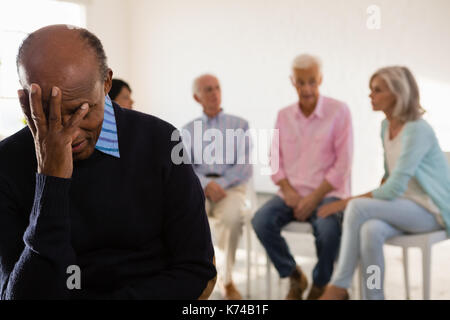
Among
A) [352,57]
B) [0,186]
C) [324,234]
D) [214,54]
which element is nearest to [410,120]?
[324,234]

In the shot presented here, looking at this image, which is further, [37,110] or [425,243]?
[425,243]

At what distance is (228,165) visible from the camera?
2277mm

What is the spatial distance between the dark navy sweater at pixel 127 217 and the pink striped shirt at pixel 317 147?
140 centimetres

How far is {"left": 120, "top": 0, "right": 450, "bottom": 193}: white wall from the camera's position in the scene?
2.46 meters

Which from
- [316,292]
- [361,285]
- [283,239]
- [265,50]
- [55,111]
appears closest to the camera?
[55,111]

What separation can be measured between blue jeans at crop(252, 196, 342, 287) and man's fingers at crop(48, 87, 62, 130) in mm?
1520

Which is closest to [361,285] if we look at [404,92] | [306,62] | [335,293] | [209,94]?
[335,293]

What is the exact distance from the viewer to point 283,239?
6.64 feet

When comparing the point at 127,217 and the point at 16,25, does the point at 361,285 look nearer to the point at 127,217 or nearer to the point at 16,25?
the point at 127,217

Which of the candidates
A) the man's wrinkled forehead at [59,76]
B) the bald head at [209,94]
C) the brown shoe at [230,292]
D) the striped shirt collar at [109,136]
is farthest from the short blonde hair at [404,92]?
the man's wrinkled forehead at [59,76]

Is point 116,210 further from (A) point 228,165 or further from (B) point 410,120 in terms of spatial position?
(A) point 228,165

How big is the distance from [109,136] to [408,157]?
1328 mm

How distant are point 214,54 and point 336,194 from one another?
103 inches

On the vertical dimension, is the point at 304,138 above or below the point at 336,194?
above
